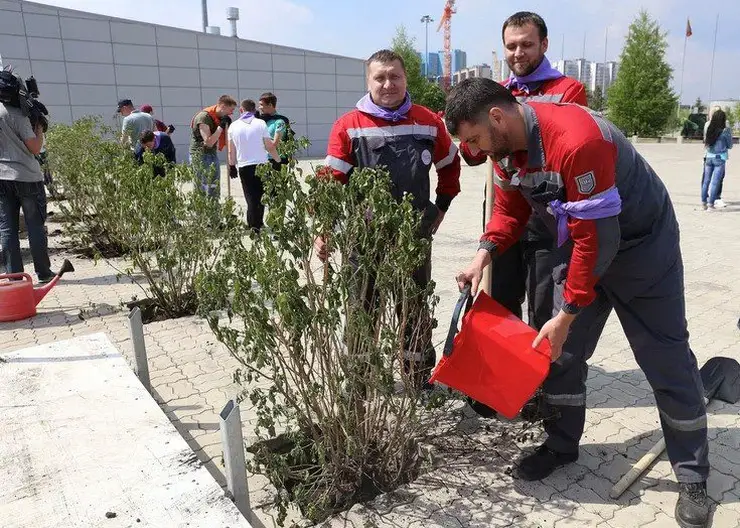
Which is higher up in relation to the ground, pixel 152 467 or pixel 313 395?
pixel 313 395

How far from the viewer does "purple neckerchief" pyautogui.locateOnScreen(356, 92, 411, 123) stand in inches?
114

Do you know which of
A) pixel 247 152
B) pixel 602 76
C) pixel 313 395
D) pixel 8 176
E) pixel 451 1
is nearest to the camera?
pixel 313 395

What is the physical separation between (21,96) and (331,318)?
171 inches

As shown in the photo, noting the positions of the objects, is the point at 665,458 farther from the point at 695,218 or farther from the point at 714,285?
the point at 695,218

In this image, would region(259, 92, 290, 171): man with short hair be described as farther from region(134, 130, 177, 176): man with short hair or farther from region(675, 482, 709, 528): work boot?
region(675, 482, 709, 528): work boot

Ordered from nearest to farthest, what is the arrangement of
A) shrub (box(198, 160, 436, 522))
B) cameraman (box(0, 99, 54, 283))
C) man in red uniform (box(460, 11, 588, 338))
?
shrub (box(198, 160, 436, 522)), man in red uniform (box(460, 11, 588, 338)), cameraman (box(0, 99, 54, 283))

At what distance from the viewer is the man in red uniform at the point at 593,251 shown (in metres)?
1.87

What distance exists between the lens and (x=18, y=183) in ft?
16.8

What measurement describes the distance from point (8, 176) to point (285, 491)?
13.9ft

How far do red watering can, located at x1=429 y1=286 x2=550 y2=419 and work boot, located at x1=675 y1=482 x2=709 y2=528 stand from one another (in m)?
0.74

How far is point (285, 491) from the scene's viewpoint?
92.5 inches

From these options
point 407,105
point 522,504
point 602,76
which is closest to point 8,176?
point 407,105

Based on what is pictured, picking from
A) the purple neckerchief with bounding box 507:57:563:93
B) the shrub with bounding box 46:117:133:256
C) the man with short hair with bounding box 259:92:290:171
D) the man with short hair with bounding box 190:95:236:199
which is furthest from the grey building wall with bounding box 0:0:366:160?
the purple neckerchief with bounding box 507:57:563:93

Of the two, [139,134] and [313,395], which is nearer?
[313,395]
